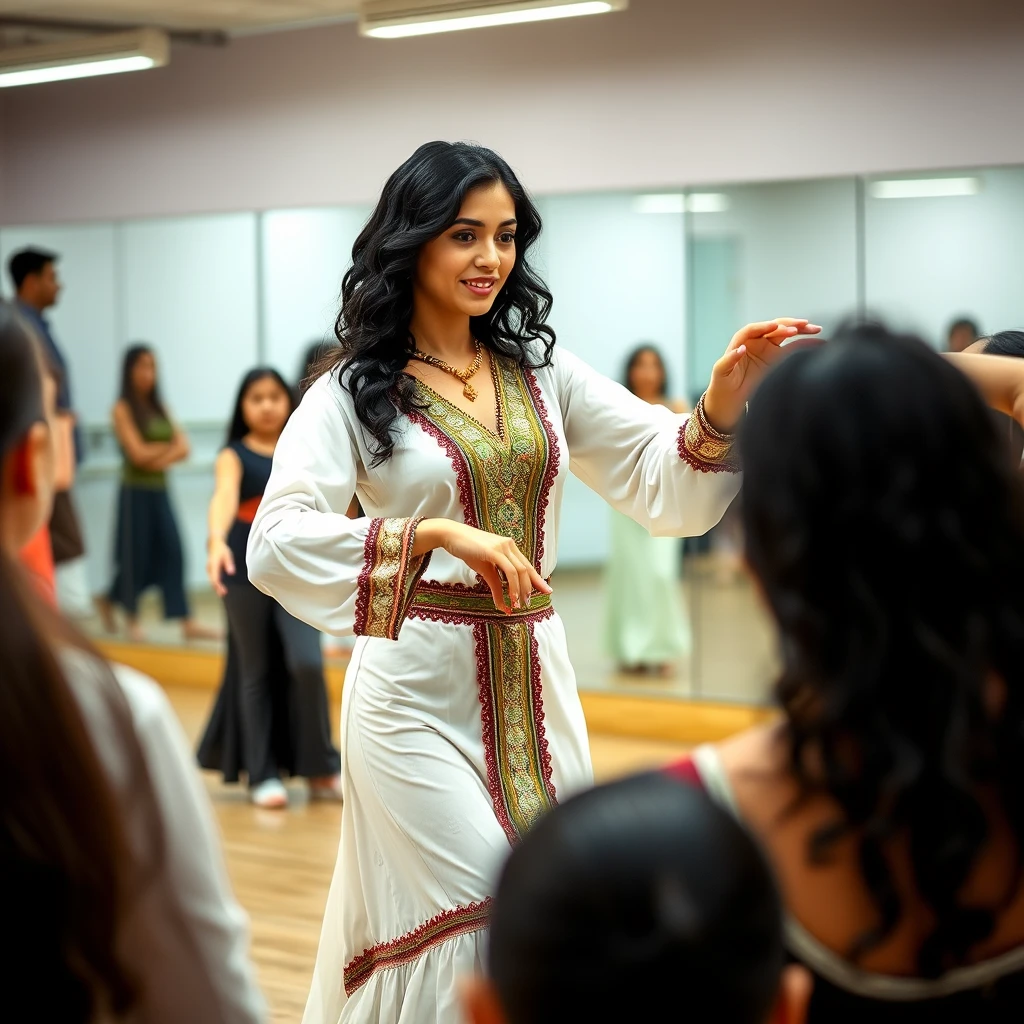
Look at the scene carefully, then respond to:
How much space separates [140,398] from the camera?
26.2 feet

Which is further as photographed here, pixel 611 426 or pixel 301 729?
pixel 301 729

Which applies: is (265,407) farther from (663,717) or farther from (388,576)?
(388,576)

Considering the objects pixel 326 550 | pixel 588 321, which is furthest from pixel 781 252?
pixel 326 550

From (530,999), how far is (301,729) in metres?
4.86

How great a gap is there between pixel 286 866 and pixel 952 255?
11.1 ft

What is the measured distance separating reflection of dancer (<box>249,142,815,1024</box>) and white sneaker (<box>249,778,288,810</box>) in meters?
2.92

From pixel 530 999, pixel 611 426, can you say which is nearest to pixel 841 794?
pixel 530 999

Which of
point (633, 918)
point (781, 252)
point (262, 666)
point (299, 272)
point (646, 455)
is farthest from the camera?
point (299, 272)

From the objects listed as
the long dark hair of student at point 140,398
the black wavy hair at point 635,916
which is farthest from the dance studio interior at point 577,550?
the long dark hair of student at point 140,398

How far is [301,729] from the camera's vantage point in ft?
18.4

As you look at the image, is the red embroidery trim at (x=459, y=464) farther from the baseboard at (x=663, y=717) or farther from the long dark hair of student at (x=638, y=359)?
the long dark hair of student at (x=638, y=359)

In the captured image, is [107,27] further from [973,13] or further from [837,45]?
[973,13]

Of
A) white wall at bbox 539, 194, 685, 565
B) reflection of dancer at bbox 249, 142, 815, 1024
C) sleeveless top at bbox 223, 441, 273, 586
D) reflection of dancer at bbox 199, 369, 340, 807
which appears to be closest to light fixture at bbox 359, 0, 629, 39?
white wall at bbox 539, 194, 685, 565

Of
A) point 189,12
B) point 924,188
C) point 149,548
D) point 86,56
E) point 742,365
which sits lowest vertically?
point 149,548
